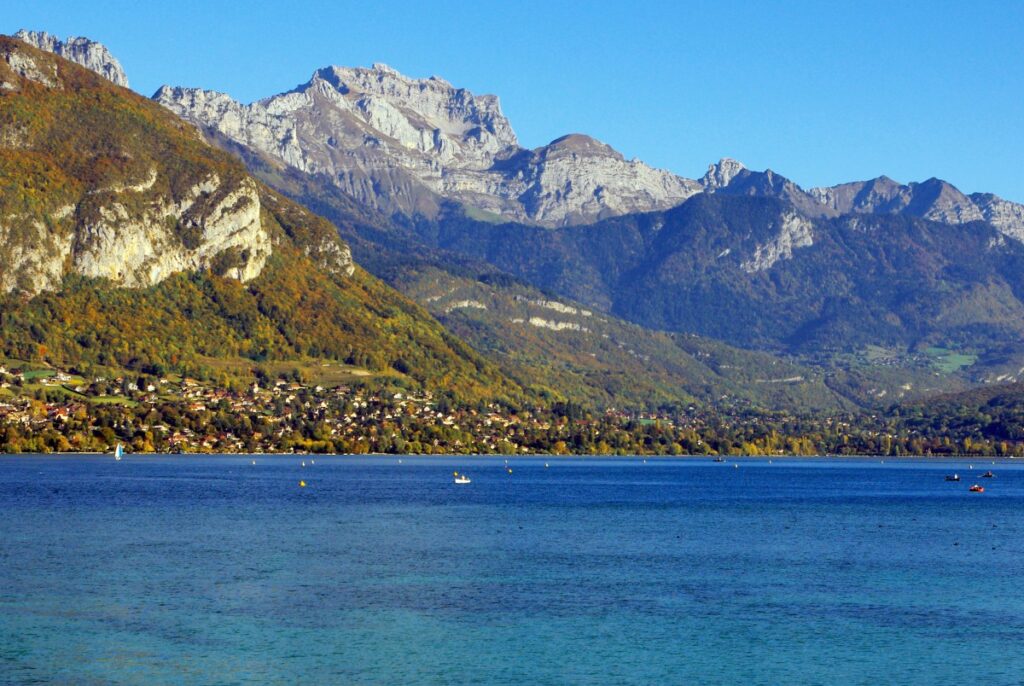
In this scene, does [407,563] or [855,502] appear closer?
[407,563]

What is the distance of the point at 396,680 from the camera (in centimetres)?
6288

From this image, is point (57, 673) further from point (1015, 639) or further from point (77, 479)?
point (77, 479)

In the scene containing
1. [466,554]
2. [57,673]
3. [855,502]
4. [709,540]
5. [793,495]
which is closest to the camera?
[57,673]

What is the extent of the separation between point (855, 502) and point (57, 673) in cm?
12960

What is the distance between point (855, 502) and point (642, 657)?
114708 mm

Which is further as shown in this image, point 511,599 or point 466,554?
point 466,554

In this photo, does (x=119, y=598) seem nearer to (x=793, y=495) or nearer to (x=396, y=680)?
(x=396, y=680)

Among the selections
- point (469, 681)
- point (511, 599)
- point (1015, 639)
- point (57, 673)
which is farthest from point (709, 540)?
point (57, 673)

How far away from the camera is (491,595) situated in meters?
85.0

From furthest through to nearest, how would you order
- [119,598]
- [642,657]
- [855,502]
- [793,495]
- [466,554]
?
1. [793,495]
2. [855,502]
3. [466,554]
4. [119,598]
5. [642,657]

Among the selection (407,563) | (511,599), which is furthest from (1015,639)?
(407,563)

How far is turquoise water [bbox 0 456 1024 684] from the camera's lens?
6600cm

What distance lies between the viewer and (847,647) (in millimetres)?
71312

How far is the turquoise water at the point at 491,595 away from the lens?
66000 millimetres
